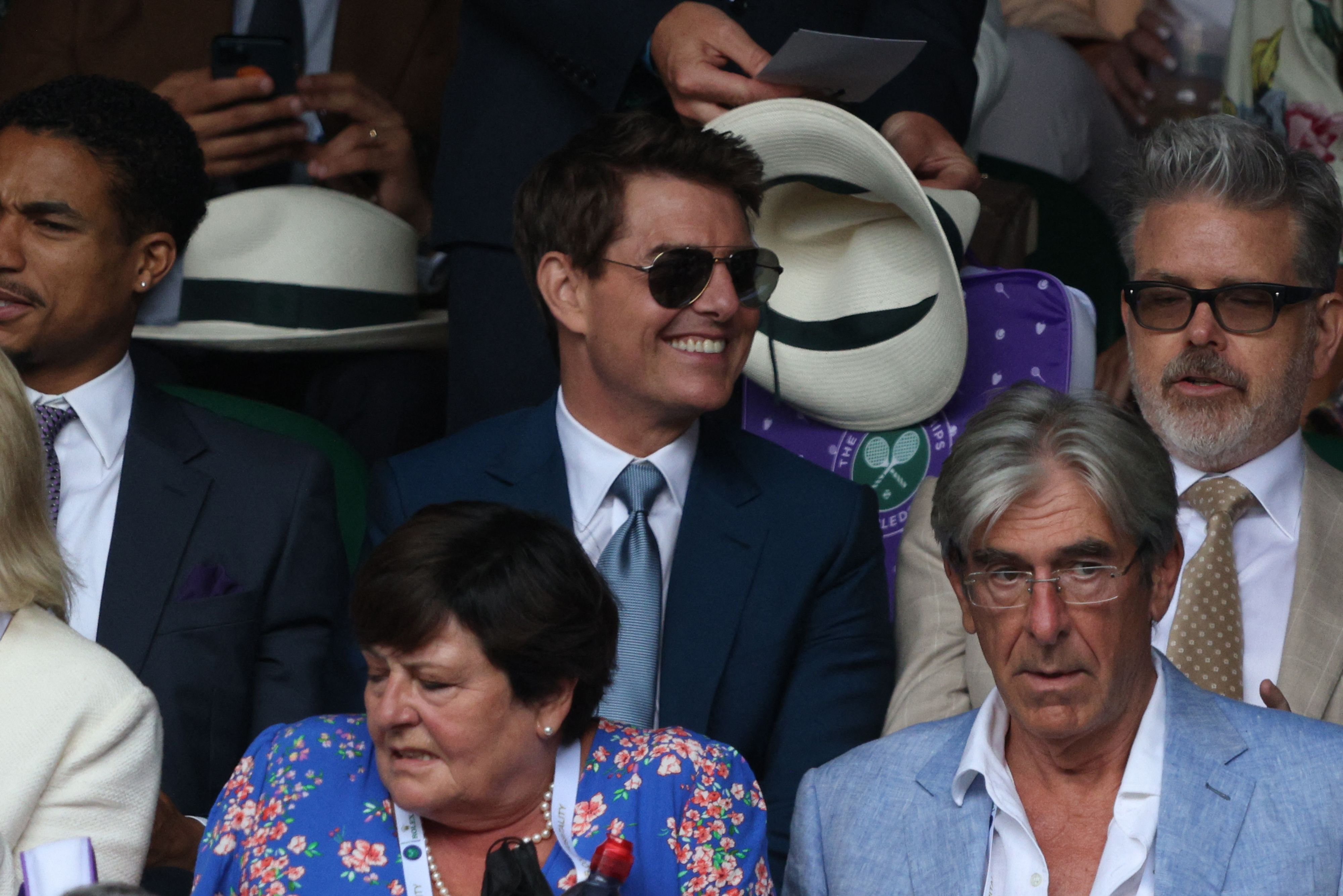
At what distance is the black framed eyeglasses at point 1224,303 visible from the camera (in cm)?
287

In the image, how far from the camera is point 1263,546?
285cm

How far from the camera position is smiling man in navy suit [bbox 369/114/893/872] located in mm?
2828

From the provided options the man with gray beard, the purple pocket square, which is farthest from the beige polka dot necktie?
the purple pocket square

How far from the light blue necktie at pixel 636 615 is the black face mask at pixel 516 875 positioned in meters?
0.69

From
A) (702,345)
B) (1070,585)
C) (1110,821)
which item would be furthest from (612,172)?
(1110,821)

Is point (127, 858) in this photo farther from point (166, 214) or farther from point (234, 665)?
point (166, 214)

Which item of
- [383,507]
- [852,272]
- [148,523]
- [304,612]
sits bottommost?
[304,612]

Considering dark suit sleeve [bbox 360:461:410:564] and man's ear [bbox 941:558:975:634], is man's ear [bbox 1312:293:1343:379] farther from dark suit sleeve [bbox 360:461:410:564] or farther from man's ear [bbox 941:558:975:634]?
dark suit sleeve [bbox 360:461:410:564]

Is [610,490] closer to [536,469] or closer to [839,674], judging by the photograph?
[536,469]

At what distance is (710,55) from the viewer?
3.28 meters

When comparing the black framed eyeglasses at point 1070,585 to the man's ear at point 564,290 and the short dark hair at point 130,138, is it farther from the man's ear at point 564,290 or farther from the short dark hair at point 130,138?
the short dark hair at point 130,138

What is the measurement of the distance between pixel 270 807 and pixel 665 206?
1218 mm

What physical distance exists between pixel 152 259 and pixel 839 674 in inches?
57.7

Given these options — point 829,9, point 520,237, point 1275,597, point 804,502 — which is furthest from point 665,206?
point 1275,597
